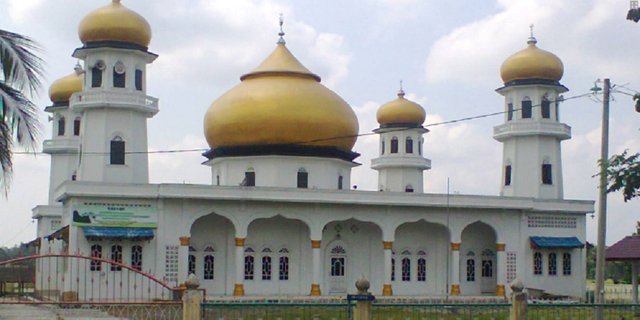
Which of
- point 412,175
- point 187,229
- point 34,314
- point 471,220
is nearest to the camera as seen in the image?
point 34,314

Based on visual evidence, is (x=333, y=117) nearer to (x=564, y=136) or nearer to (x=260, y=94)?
(x=260, y=94)

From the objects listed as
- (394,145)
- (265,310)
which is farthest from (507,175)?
(265,310)

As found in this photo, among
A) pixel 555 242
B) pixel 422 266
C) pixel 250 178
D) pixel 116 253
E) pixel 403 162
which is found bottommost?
pixel 422 266

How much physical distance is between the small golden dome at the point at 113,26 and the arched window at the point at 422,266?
40.7ft

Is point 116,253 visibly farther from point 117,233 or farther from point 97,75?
point 97,75

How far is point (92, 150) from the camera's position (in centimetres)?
3050

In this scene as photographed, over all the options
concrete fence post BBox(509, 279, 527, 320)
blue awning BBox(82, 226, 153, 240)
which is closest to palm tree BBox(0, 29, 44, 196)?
concrete fence post BBox(509, 279, 527, 320)

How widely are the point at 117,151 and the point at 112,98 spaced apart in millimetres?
1729

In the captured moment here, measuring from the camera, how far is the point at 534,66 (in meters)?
35.1

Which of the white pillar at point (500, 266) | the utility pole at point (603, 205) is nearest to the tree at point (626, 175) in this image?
the utility pole at point (603, 205)

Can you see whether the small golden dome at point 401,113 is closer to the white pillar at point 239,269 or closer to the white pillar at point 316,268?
the white pillar at point 316,268

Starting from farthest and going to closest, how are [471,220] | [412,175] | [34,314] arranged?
[412,175] → [471,220] → [34,314]

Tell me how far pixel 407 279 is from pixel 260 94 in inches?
335

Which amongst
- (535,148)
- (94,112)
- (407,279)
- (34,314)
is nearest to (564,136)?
(535,148)
